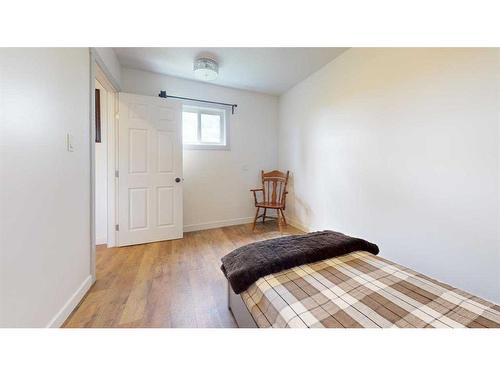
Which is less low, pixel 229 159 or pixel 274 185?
pixel 229 159

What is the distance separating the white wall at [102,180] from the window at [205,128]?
1.03 metres

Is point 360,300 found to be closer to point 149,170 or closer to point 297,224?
point 297,224

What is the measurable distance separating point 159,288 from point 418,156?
2.52 metres

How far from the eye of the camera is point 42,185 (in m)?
1.13

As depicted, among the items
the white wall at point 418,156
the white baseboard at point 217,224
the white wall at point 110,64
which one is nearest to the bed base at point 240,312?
the white wall at point 418,156

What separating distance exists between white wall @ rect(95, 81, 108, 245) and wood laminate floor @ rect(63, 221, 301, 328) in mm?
291

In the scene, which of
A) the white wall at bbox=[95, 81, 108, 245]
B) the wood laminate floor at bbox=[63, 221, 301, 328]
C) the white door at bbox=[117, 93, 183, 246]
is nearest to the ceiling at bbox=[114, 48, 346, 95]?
the white door at bbox=[117, 93, 183, 246]

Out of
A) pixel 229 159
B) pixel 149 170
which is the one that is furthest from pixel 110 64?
pixel 229 159

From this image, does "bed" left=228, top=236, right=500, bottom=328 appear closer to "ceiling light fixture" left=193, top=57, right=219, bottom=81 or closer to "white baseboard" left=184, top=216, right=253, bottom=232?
"white baseboard" left=184, top=216, right=253, bottom=232

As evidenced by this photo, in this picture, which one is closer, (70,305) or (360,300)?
(360,300)

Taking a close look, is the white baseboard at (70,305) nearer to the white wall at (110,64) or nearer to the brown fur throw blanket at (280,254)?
the brown fur throw blanket at (280,254)

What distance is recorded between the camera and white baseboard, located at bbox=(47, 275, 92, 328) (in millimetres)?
1213

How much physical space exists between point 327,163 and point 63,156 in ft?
8.91
